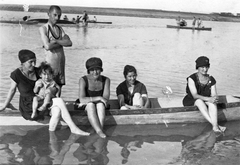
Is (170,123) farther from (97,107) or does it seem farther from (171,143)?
(97,107)

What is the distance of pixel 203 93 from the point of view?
23.3ft

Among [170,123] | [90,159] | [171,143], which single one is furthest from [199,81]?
[90,159]

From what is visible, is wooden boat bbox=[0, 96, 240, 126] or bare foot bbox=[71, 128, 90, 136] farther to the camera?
wooden boat bbox=[0, 96, 240, 126]

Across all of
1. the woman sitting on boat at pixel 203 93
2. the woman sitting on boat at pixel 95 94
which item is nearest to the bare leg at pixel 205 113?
the woman sitting on boat at pixel 203 93

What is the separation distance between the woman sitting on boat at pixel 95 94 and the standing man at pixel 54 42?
475 millimetres

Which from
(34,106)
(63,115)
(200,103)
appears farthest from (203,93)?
(34,106)

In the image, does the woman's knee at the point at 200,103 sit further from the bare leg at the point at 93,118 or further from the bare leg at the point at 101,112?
the bare leg at the point at 93,118

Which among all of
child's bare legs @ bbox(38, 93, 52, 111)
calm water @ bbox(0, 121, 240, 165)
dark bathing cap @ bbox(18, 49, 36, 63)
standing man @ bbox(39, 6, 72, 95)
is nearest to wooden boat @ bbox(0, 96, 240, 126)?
calm water @ bbox(0, 121, 240, 165)

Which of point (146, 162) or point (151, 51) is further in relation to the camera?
point (151, 51)

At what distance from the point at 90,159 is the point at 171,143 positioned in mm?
1616

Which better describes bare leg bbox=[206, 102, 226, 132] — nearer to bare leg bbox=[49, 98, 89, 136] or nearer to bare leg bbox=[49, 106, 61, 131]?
bare leg bbox=[49, 98, 89, 136]

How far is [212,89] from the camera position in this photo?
7082mm

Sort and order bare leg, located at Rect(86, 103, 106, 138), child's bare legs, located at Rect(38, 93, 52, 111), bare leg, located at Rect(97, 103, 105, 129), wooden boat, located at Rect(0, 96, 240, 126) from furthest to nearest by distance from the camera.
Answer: wooden boat, located at Rect(0, 96, 240, 126) → bare leg, located at Rect(97, 103, 105, 129) → bare leg, located at Rect(86, 103, 106, 138) → child's bare legs, located at Rect(38, 93, 52, 111)

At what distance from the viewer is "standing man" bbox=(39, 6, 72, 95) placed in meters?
6.27
